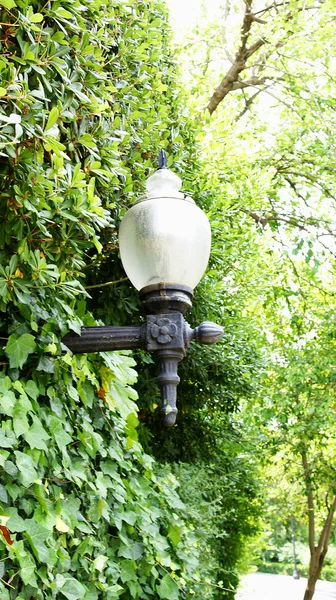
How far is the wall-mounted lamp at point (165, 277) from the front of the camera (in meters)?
2.18

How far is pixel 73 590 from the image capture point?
7.70ft

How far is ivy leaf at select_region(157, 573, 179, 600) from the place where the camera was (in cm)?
315

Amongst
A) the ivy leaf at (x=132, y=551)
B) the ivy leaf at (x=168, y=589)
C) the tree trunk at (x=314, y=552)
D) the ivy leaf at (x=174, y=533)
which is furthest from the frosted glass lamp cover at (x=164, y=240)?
the tree trunk at (x=314, y=552)

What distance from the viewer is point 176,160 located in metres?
4.65

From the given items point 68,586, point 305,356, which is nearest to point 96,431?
point 68,586

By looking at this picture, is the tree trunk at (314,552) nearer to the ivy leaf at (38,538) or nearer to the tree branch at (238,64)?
the tree branch at (238,64)

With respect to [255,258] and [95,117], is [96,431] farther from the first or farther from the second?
[255,258]

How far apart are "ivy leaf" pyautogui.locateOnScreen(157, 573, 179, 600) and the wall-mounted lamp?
136 centimetres

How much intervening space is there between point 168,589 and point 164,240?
187 centimetres

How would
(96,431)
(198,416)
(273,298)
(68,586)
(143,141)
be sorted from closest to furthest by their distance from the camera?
(68,586) < (96,431) < (143,141) < (198,416) < (273,298)

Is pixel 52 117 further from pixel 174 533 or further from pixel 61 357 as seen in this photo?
pixel 174 533

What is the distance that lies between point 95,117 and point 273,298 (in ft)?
28.1

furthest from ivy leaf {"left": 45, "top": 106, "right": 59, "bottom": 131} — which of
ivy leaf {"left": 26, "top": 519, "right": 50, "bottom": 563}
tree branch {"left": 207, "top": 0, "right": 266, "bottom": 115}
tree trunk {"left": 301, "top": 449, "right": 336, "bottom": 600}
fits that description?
tree trunk {"left": 301, "top": 449, "right": 336, "bottom": 600}

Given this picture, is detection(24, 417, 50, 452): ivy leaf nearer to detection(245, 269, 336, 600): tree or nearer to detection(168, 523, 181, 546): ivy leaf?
detection(168, 523, 181, 546): ivy leaf
